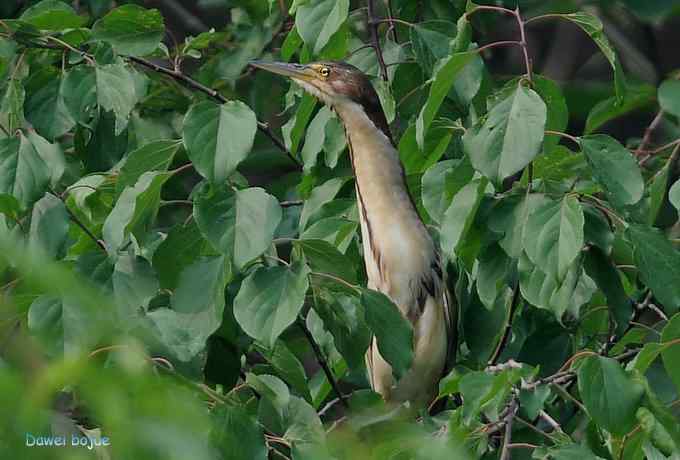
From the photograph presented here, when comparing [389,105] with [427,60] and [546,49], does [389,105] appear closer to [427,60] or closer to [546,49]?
[427,60]

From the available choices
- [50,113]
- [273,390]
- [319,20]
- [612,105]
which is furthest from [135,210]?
[612,105]

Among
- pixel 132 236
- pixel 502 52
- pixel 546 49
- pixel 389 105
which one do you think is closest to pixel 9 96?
pixel 132 236

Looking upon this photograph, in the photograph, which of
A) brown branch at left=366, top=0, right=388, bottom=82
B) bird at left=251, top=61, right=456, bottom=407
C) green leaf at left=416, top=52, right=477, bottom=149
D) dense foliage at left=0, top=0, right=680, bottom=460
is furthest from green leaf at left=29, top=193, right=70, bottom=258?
brown branch at left=366, top=0, right=388, bottom=82

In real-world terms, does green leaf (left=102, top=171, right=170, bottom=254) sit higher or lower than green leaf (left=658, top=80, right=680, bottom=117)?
lower

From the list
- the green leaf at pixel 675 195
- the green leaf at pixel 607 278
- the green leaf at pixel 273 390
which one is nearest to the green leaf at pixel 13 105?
the green leaf at pixel 273 390

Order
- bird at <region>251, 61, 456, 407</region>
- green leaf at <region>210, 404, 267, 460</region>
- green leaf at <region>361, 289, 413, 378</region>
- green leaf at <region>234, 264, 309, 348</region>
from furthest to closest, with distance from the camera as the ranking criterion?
bird at <region>251, 61, 456, 407</region> → green leaf at <region>361, 289, 413, 378</region> → green leaf at <region>234, 264, 309, 348</region> → green leaf at <region>210, 404, 267, 460</region>

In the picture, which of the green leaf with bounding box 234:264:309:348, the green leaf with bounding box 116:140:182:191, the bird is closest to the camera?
the green leaf with bounding box 234:264:309:348

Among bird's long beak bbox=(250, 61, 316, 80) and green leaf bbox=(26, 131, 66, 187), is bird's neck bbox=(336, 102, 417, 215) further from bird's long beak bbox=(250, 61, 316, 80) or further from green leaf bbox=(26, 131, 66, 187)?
green leaf bbox=(26, 131, 66, 187)

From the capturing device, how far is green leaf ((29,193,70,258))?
6.67ft

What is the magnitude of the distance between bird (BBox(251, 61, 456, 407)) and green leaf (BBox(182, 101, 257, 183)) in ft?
2.31

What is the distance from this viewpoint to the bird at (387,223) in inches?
106

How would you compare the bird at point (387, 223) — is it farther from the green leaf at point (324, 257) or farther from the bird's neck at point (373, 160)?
the green leaf at point (324, 257)

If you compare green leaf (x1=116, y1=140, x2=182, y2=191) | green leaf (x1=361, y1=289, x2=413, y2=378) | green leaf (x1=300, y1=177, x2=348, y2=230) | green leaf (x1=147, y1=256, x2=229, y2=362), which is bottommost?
green leaf (x1=300, y1=177, x2=348, y2=230)

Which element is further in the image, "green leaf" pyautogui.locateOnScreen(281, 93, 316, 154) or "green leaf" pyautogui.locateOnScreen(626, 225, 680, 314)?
"green leaf" pyautogui.locateOnScreen(281, 93, 316, 154)
